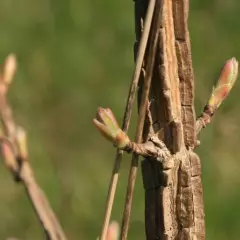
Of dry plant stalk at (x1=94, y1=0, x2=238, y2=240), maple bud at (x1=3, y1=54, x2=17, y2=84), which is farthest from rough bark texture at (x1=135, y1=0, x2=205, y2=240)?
maple bud at (x1=3, y1=54, x2=17, y2=84)

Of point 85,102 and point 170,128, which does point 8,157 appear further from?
point 85,102

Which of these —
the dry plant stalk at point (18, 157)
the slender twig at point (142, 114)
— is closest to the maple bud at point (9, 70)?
the dry plant stalk at point (18, 157)

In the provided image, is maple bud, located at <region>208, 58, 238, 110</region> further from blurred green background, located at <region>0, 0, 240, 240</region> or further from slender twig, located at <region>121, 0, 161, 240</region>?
blurred green background, located at <region>0, 0, 240, 240</region>

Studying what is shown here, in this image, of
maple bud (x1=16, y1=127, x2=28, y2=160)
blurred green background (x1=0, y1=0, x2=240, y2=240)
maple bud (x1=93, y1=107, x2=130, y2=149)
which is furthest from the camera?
blurred green background (x1=0, y1=0, x2=240, y2=240)

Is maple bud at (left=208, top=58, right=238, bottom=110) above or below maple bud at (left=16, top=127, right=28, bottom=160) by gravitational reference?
above

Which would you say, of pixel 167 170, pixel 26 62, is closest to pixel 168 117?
pixel 167 170

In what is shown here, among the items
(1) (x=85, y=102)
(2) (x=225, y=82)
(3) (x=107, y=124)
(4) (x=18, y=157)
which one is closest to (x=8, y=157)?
(4) (x=18, y=157)

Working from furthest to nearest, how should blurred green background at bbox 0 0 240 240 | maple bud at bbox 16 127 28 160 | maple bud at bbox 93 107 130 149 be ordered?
blurred green background at bbox 0 0 240 240 → maple bud at bbox 93 107 130 149 → maple bud at bbox 16 127 28 160
